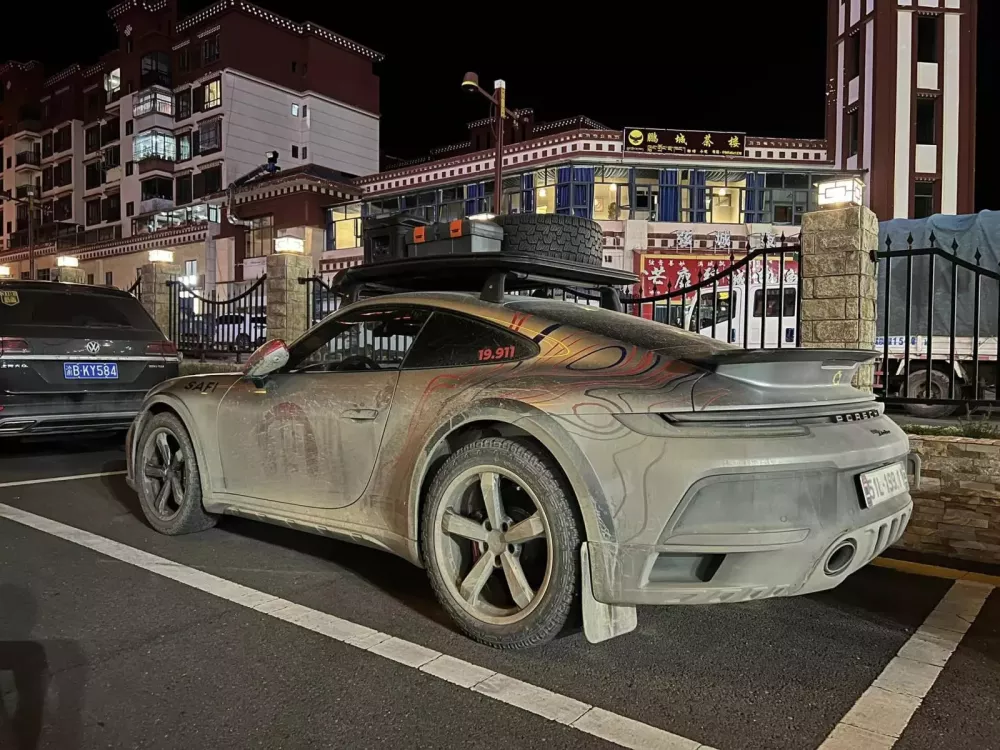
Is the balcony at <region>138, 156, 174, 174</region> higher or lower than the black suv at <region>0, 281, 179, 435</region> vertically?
higher

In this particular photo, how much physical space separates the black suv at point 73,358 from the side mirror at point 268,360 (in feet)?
12.1

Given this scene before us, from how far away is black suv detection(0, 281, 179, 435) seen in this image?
20.9ft

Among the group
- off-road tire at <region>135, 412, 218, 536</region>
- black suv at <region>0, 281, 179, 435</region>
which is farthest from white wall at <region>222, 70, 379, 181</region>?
off-road tire at <region>135, 412, 218, 536</region>

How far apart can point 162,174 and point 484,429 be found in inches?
1866

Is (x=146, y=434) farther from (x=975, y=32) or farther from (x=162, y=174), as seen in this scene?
(x=162, y=174)

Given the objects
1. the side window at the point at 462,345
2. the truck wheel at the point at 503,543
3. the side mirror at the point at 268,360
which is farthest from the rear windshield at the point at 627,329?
the side mirror at the point at 268,360

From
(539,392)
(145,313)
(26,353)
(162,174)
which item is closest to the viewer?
(539,392)

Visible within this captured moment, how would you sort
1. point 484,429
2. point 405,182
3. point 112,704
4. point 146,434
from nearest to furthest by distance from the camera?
point 112,704 → point 484,429 → point 146,434 → point 405,182

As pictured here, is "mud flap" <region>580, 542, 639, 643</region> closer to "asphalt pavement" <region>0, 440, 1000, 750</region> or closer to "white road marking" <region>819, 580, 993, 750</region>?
"asphalt pavement" <region>0, 440, 1000, 750</region>

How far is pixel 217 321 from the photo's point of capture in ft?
38.0

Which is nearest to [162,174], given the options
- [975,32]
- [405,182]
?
[405,182]

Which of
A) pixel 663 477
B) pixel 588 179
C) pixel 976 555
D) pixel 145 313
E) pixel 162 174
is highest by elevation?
pixel 162 174

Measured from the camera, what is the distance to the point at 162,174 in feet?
144

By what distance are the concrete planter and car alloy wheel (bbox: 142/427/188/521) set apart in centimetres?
444
